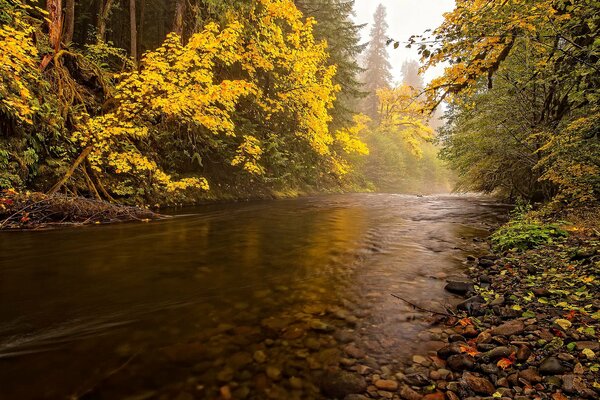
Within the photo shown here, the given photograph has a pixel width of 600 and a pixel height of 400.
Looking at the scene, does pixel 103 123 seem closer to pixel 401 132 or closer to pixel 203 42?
pixel 203 42

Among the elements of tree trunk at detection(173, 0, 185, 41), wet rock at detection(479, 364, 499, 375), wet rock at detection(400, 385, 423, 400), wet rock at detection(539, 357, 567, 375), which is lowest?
wet rock at detection(400, 385, 423, 400)

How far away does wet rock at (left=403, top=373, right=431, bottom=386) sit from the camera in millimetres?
2328

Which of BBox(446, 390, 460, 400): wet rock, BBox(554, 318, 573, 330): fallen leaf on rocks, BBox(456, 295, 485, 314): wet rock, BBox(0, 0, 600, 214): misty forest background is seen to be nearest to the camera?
BBox(446, 390, 460, 400): wet rock

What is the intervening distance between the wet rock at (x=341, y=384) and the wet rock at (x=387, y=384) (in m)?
0.10

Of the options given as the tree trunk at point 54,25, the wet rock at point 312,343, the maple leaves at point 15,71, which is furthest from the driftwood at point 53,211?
the wet rock at point 312,343

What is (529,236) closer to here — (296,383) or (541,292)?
(541,292)

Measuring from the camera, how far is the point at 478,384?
2199 millimetres

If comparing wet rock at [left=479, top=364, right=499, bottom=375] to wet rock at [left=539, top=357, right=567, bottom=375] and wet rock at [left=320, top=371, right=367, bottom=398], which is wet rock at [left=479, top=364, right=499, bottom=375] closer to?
wet rock at [left=539, top=357, right=567, bottom=375]

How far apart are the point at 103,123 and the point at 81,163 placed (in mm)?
1235

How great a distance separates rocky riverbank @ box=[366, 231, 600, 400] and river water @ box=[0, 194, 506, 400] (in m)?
0.23

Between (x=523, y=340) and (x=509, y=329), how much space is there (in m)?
0.18

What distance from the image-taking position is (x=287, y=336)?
9.79 ft

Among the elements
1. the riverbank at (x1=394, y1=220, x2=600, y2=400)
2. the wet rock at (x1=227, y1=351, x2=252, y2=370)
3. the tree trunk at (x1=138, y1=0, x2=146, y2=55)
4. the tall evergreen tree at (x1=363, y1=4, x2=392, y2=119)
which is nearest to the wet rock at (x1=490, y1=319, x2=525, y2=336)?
the riverbank at (x1=394, y1=220, x2=600, y2=400)

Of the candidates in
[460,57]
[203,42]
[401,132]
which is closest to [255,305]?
[460,57]
